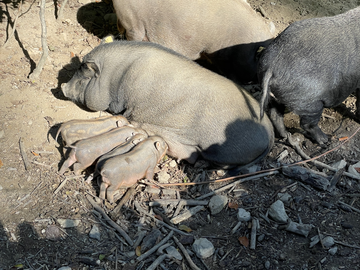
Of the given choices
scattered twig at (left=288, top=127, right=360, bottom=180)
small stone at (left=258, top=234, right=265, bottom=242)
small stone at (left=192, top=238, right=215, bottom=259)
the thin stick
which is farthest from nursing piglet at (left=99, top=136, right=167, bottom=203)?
scattered twig at (left=288, top=127, right=360, bottom=180)

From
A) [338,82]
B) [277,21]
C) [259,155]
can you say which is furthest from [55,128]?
[277,21]

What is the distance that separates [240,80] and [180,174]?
75.6 inches

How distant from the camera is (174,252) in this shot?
3092 millimetres

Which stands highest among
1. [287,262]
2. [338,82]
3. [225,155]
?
[338,82]

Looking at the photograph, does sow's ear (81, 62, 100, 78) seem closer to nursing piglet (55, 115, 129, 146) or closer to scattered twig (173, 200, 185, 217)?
nursing piglet (55, 115, 129, 146)

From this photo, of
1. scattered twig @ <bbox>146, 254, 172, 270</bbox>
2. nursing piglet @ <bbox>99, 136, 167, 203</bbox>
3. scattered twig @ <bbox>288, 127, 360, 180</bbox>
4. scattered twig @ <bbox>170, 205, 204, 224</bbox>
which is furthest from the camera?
scattered twig @ <bbox>288, 127, 360, 180</bbox>

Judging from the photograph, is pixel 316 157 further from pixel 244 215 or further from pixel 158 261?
pixel 158 261

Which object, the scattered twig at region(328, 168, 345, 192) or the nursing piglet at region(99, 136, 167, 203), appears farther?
the scattered twig at region(328, 168, 345, 192)

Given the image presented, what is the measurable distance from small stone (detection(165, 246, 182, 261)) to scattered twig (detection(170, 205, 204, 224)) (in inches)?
12.6

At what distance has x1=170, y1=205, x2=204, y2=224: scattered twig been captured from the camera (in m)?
3.41

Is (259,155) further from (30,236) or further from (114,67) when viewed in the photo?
(30,236)

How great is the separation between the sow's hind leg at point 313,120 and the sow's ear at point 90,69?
Answer: 2.39 meters

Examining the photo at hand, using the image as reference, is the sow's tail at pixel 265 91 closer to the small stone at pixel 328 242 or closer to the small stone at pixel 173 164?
the small stone at pixel 173 164

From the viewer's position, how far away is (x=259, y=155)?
3957mm
